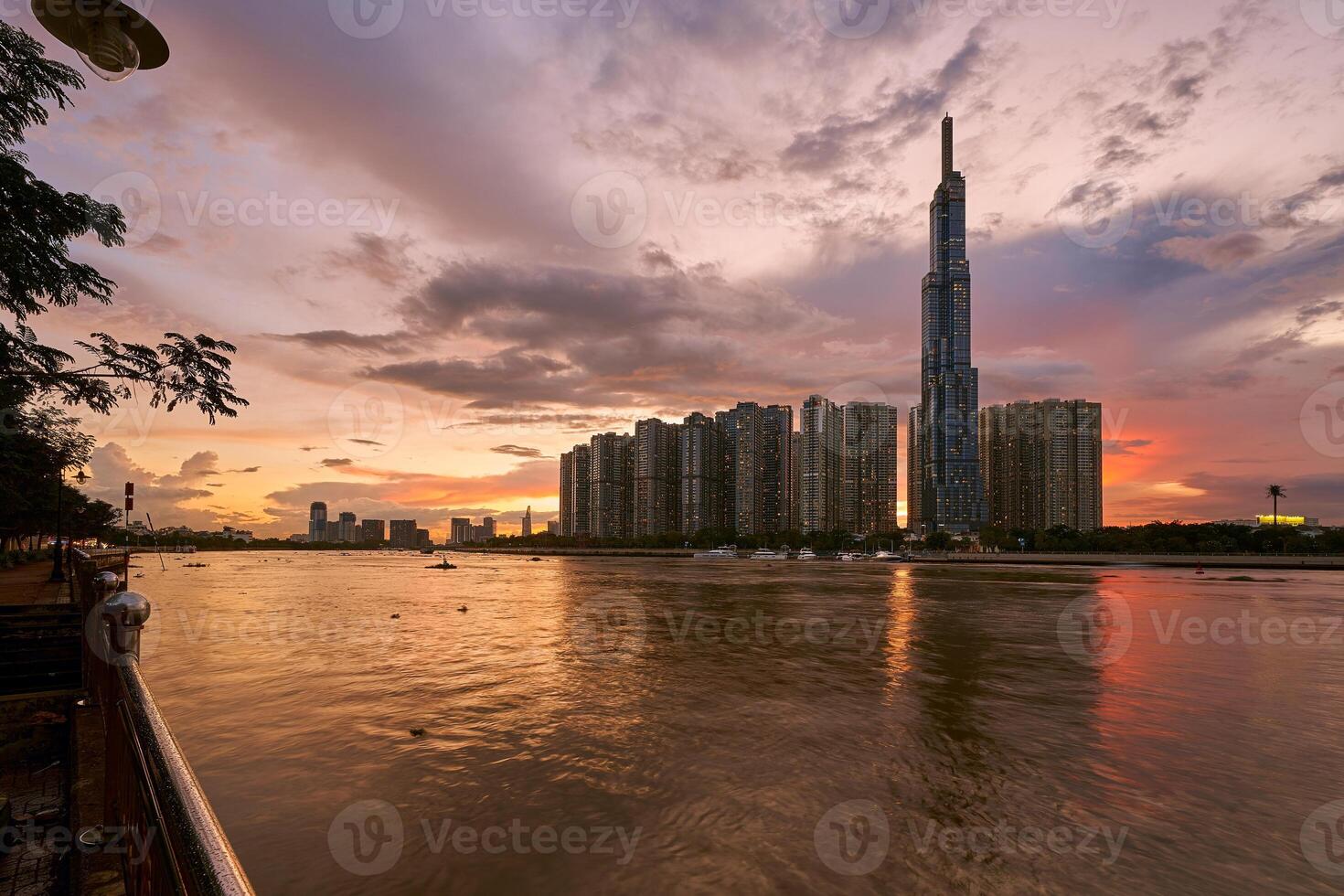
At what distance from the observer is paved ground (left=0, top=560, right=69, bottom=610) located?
18.0 meters

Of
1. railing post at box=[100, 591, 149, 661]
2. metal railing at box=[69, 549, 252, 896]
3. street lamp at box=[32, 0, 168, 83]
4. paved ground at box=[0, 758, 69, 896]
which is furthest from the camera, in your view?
paved ground at box=[0, 758, 69, 896]

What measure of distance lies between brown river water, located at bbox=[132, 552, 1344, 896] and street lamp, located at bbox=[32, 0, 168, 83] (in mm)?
9765

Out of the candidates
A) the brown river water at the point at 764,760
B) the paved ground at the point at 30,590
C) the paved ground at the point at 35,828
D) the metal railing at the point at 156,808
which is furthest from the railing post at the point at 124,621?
the paved ground at the point at 30,590

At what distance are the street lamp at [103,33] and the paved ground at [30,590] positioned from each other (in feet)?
60.8

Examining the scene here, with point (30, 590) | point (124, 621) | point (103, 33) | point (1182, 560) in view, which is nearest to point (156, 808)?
point (124, 621)

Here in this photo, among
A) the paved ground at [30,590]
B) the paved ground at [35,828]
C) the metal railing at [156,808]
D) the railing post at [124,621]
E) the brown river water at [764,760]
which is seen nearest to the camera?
the metal railing at [156,808]

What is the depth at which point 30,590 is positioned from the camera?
21750 millimetres

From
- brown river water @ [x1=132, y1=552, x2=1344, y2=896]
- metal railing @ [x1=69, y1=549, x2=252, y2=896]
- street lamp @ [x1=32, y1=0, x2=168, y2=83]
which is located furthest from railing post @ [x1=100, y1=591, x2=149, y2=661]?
brown river water @ [x1=132, y1=552, x2=1344, y2=896]

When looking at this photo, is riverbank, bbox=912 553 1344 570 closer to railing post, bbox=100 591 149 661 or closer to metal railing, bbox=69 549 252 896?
railing post, bbox=100 591 149 661

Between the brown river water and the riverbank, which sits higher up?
the brown river water

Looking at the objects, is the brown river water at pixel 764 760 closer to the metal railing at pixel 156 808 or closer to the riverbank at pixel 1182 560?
the metal railing at pixel 156 808

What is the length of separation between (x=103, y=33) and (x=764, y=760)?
14.2 meters

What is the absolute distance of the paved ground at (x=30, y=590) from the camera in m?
18.0

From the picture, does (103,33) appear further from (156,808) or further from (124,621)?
(156,808)
